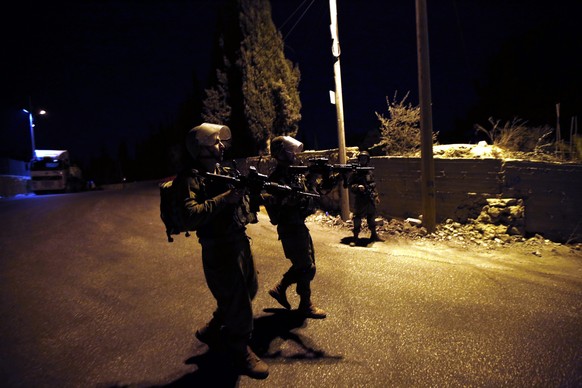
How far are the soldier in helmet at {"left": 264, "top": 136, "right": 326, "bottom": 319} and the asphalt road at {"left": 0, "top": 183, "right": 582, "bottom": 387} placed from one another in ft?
1.15

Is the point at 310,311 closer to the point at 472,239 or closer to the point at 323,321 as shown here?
the point at 323,321

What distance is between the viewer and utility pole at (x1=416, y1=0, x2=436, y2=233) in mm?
7215

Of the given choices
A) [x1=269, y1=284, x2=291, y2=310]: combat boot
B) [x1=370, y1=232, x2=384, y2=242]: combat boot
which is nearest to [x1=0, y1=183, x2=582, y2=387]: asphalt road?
[x1=269, y1=284, x2=291, y2=310]: combat boot

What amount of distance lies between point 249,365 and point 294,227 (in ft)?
4.58

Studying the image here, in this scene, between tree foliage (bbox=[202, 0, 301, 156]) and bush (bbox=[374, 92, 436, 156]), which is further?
tree foliage (bbox=[202, 0, 301, 156])

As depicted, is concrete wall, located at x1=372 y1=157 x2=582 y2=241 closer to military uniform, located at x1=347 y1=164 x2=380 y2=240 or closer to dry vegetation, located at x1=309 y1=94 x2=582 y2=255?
dry vegetation, located at x1=309 y1=94 x2=582 y2=255

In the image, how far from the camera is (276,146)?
3811 mm

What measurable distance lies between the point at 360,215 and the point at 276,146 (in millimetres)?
3748

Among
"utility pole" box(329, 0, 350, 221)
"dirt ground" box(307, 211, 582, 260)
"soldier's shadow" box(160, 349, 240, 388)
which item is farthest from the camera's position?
"utility pole" box(329, 0, 350, 221)

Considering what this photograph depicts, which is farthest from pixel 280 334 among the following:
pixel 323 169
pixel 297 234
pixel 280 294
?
pixel 323 169

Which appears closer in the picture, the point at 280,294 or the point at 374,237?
the point at 280,294

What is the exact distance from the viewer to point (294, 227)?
3711 millimetres

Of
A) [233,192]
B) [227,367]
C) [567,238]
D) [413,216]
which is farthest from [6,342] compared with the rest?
[567,238]

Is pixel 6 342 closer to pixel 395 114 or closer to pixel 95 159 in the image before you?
pixel 395 114
